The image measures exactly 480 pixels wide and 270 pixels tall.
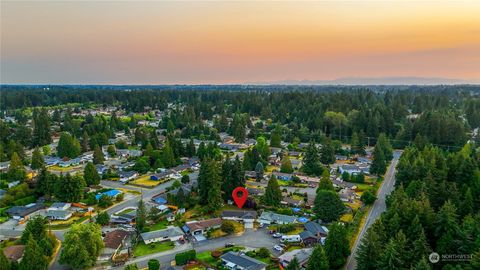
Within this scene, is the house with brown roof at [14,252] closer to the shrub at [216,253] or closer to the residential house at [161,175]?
the shrub at [216,253]

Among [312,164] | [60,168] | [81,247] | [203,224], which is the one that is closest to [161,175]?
[60,168]

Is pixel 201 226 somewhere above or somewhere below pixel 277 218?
above

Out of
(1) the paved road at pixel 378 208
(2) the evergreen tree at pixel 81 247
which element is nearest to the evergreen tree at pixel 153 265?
(2) the evergreen tree at pixel 81 247

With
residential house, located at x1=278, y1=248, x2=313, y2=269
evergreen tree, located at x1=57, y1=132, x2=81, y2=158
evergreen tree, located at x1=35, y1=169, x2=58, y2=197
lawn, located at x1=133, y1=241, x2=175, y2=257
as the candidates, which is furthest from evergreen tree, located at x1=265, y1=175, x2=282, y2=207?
evergreen tree, located at x1=57, y1=132, x2=81, y2=158

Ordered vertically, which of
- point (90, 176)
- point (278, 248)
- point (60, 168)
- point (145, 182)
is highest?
point (90, 176)

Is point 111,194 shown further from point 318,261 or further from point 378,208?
point 378,208

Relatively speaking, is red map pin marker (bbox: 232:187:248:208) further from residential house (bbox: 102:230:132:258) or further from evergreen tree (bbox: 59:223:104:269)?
evergreen tree (bbox: 59:223:104:269)

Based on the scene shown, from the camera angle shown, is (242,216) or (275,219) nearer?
(275,219)
